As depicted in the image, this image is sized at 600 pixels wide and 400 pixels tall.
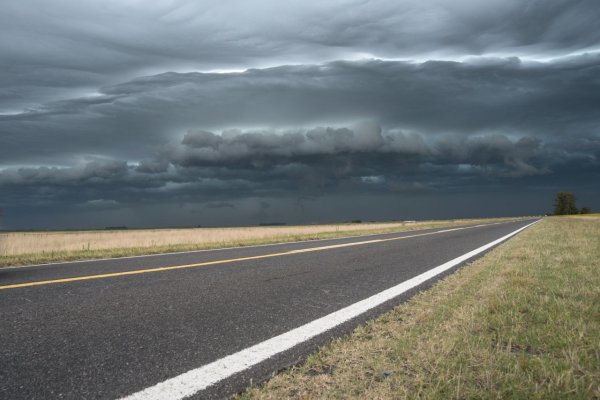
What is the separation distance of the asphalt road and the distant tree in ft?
521

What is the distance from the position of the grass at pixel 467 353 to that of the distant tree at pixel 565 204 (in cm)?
15998

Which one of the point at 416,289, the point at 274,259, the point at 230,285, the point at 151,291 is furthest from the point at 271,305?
the point at 274,259

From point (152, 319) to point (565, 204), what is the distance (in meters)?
165

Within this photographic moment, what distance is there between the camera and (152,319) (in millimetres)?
3850

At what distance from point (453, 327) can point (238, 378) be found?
6.42 ft

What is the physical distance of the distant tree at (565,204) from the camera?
136m

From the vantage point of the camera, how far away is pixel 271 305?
446 cm

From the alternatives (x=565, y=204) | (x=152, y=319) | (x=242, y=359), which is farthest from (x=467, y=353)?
(x=565, y=204)

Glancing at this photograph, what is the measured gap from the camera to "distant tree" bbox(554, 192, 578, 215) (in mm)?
136375

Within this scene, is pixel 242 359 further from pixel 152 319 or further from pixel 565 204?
pixel 565 204

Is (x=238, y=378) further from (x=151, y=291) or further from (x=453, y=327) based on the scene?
(x=151, y=291)

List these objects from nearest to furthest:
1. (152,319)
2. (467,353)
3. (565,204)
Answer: (467,353) → (152,319) → (565,204)

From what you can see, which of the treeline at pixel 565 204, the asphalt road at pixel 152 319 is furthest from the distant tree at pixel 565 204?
the asphalt road at pixel 152 319

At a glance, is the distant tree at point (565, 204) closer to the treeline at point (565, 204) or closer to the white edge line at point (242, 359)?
the treeline at point (565, 204)
